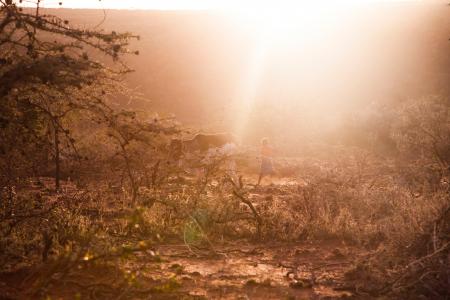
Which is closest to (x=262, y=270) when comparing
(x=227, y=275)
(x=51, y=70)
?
(x=227, y=275)

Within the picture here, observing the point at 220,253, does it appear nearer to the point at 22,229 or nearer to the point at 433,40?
the point at 22,229

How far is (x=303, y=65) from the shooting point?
130 feet

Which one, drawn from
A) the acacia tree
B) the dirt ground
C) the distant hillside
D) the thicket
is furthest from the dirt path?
the distant hillside

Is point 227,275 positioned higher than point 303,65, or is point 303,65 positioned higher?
point 303,65

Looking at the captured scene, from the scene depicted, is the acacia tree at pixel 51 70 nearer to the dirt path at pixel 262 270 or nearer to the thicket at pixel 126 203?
the thicket at pixel 126 203

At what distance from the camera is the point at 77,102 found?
5.80 metres

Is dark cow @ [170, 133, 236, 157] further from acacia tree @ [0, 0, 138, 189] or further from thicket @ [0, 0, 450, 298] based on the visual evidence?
acacia tree @ [0, 0, 138, 189]

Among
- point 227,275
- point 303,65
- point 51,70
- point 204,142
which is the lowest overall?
point 227,275

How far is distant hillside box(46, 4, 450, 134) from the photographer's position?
102 ft

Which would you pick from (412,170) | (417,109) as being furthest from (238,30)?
(412,170)

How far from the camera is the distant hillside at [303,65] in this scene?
102ft

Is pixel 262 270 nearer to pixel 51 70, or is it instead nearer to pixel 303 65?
pixel 51 70

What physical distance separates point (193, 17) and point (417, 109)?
39.3 m

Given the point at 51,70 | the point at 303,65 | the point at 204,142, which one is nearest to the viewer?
the point at 51,70
